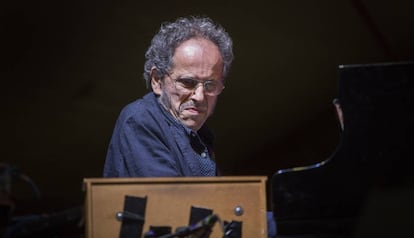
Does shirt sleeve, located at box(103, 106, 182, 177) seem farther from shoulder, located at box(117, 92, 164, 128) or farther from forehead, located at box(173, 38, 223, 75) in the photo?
forehead, located at box(173, 38, 223, 75)

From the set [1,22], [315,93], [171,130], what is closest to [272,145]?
[315,93]

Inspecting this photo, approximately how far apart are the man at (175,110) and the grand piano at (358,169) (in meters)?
0.53

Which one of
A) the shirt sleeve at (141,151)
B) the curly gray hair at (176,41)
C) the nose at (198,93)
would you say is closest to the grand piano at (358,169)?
the shirt sleeve at (141,151)

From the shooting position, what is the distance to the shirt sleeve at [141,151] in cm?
261

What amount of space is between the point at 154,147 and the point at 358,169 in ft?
2.49

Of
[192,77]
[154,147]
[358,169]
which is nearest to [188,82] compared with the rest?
[192,77]

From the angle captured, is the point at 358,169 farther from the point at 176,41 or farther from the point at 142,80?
the point at 142,80

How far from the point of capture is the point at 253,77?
5707 mm

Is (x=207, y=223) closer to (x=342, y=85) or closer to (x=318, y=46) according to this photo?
(x=342, y=85)

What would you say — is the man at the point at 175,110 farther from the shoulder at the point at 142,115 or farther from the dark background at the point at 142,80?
the dark background at the point at 142,80

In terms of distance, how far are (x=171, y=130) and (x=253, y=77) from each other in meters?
2.94

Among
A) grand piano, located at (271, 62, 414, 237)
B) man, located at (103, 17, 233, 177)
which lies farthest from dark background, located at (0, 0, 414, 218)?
grand piano, located at (271, 62, 414, 237)

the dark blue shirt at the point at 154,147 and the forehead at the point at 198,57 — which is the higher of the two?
the forehead at the point at 198,57

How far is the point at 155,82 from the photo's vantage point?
312 cm
